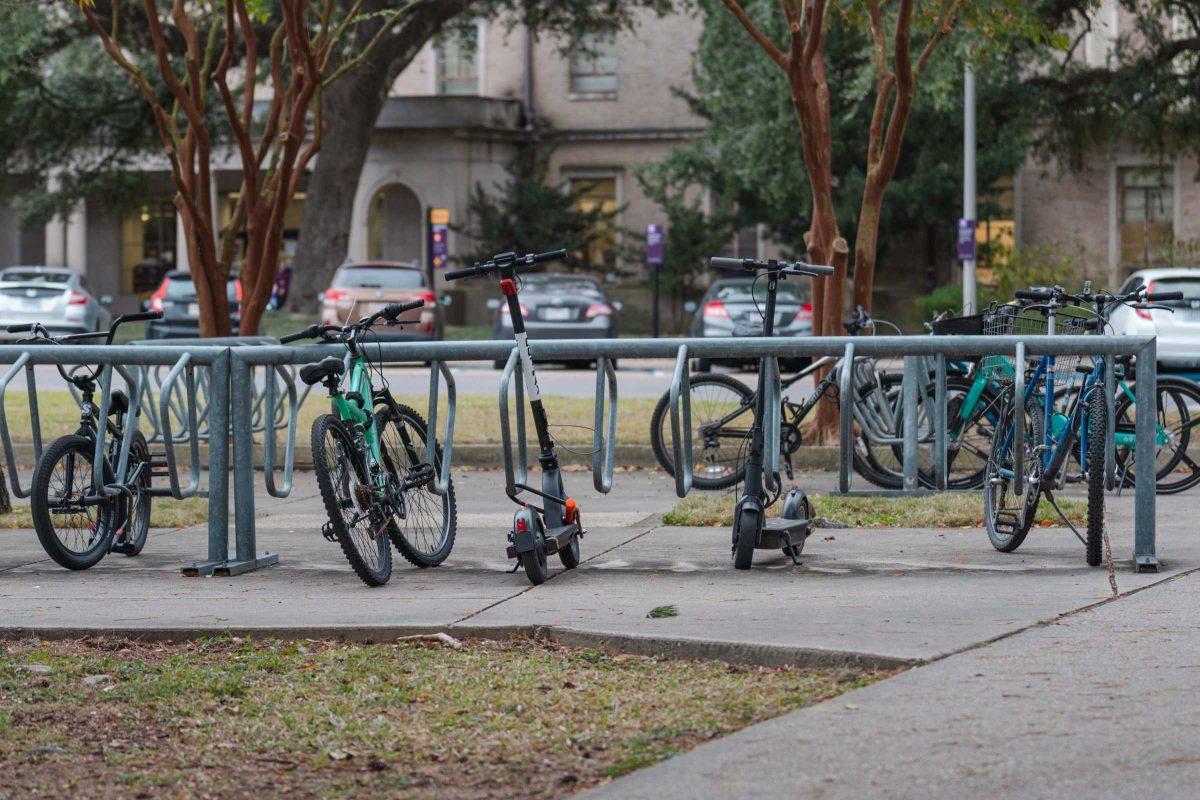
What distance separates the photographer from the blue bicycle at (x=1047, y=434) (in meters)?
8.06

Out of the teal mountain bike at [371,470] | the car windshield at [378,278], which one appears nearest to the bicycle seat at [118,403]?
the teal mountain bike at [371,470]

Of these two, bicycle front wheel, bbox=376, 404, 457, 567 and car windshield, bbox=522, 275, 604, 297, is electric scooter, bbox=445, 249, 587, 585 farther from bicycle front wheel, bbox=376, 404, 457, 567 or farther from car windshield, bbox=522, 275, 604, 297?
car windshield, bbox=522, 275, 604, 297

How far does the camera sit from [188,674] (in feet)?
20.3

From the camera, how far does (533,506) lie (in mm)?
8000

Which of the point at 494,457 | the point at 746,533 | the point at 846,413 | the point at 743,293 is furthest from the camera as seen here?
the point at 743,293

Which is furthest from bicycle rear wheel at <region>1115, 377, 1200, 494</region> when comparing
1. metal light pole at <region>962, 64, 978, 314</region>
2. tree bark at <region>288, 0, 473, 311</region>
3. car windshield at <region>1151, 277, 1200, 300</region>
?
tree bark at <region>288, 0, 473, 311</region>

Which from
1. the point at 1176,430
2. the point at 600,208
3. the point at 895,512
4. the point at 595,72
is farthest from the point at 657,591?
the point at 595,72

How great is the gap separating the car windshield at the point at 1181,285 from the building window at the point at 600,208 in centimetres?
2501

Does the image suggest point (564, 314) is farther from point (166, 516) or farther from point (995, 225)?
point (166, 516)

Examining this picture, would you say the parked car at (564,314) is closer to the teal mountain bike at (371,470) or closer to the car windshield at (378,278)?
the car windshield at (378,278)

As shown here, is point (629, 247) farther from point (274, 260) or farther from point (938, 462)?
point (938, 462)

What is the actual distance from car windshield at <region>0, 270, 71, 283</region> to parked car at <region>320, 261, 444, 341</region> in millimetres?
6082

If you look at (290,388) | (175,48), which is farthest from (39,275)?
(290,388)

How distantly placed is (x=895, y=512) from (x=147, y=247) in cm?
4602
